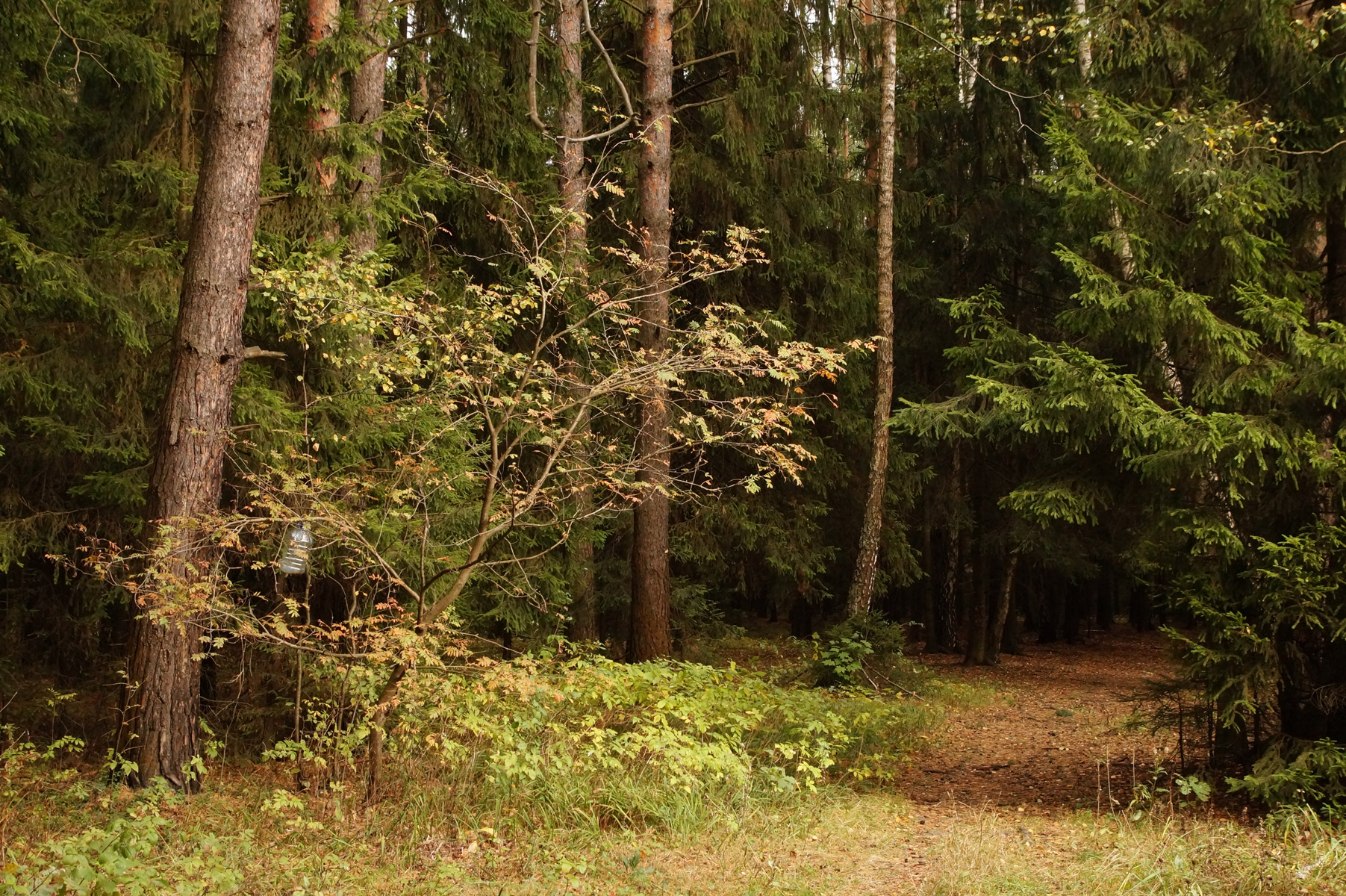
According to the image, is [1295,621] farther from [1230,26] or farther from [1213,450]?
[1230,26]

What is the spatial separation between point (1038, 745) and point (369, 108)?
29.6 feet

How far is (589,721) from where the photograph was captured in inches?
253

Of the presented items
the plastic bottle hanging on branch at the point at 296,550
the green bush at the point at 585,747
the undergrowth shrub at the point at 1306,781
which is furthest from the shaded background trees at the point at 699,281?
the green bush at the point at 585,747

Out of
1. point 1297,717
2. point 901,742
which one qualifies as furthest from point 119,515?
point 1297,717

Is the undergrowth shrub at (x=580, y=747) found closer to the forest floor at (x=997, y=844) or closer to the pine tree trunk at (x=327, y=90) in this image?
the forest floor at (x=997, y=844)

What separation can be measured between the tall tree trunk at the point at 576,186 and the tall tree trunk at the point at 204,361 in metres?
3.55

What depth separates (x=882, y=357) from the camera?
13.9m

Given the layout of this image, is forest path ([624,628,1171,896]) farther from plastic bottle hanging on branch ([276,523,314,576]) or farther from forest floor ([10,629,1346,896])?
plastic bottle hanging on branch ([276,523,314,576])

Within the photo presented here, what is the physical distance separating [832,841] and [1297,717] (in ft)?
11.3

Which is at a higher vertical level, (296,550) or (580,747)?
(296,550)

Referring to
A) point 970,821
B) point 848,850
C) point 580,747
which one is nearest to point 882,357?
point 970,821

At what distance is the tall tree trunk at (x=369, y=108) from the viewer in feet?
26.2

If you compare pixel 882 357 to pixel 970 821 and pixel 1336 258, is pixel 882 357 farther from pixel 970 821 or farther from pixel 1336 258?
pixel 970 821

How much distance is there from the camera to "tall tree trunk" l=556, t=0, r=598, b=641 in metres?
10.2
